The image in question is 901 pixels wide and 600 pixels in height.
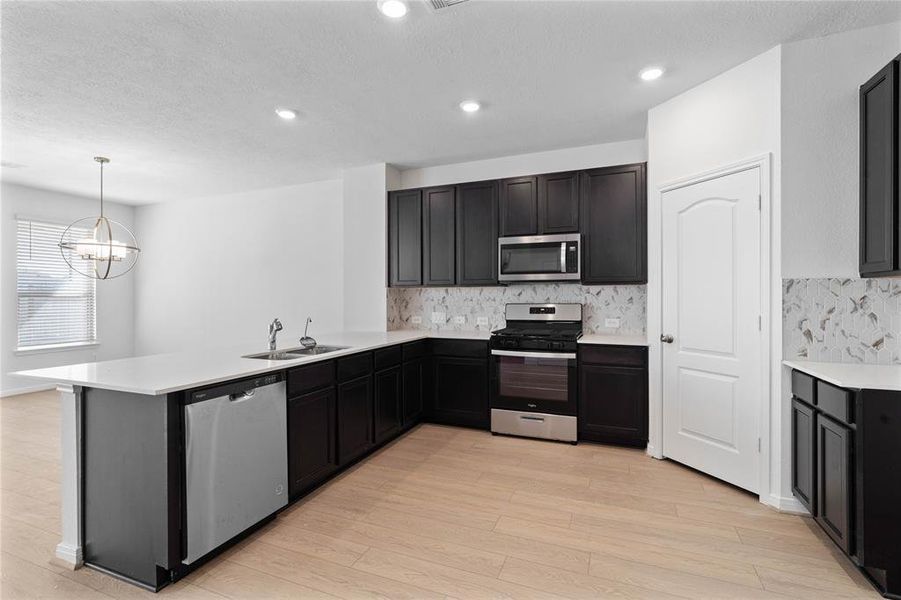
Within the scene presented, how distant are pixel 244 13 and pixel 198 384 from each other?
75.0 inches

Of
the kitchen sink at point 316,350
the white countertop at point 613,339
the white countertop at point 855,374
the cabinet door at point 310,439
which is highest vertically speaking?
the white countertop at point 613,339

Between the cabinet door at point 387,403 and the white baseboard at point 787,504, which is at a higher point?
the cabinet door at point 387,403

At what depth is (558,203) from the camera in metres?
4.01

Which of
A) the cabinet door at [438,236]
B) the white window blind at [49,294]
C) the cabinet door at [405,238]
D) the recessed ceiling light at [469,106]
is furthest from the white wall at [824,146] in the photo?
the white window blind at [49,294]

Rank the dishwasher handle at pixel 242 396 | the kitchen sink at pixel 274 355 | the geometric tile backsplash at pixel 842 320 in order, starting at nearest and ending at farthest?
the dishwasher handle at pixel 242 396, the geometric tile backsplash at pixel 842 320, the kitchen sink at pixel 274 355

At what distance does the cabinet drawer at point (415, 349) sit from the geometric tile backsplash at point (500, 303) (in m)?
0.67

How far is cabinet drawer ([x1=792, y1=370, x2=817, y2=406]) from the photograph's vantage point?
2.25 meters

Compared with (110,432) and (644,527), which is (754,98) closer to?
(644,527)

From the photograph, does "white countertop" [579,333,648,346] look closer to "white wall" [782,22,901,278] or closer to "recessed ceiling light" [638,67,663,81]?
"white wall" [782,22,901,278]

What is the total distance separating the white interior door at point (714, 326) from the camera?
2713mm

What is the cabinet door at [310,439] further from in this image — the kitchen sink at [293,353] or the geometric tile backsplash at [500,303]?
the geometric tile backsplash at [500,303]

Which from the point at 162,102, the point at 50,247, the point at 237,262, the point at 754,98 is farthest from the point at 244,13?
the point at 50,247

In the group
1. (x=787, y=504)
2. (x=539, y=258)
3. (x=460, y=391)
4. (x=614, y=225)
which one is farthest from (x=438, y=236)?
(x=787, y=504)

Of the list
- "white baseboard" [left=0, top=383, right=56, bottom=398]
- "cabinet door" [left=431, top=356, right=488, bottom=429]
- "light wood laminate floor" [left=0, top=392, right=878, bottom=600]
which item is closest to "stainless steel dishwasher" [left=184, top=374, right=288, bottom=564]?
"light wood laminate floor" [left=0, top=392, right=878, bottom=600]
